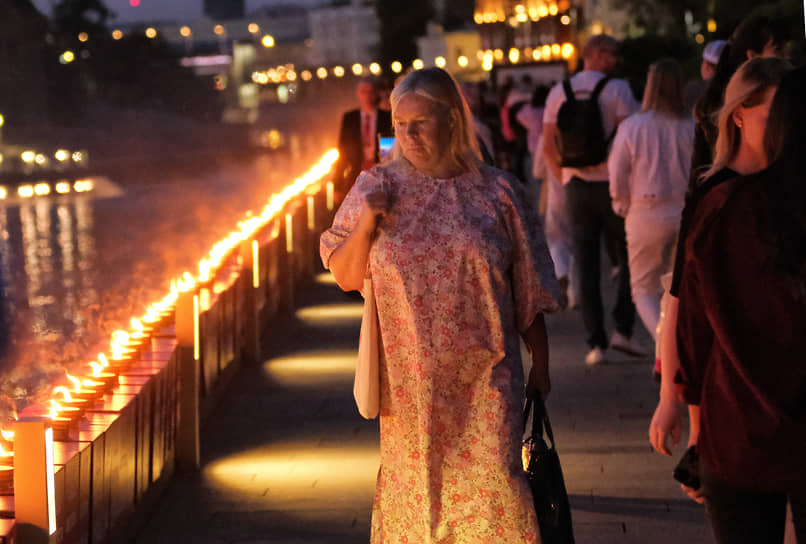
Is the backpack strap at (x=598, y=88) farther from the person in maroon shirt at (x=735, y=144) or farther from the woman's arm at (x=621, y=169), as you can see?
the person in maroon shirt at (x=735, y=144)

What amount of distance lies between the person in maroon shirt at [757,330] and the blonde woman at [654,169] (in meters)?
4.48

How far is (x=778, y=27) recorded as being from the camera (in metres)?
6.18

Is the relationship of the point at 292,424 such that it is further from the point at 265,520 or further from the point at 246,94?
the point at 246,94

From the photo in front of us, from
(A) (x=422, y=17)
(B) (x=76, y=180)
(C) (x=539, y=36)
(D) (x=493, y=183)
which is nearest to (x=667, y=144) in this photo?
(D) (x=493, y=183)

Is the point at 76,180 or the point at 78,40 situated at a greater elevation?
the point at 78,40

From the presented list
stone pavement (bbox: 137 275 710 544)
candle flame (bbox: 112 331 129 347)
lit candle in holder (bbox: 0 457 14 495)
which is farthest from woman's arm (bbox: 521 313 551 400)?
candle flame (bbox: 112 331 129 347)

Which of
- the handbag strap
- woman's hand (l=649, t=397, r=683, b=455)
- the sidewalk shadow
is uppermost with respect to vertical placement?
woman's hand (l=649, t=397, r=683, b=455)

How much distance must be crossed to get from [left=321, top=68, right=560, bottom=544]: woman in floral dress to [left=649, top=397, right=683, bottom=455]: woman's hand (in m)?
0.49

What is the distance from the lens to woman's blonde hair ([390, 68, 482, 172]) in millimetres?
3717

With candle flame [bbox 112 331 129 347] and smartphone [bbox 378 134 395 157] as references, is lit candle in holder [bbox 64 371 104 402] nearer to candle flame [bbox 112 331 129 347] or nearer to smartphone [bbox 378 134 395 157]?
candle flame [bbox 112 331 129 347]

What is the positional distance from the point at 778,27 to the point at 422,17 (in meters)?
113

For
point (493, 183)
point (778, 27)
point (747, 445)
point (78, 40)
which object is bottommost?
point (747, 445)

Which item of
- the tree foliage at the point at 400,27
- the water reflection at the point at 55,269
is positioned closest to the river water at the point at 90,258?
the water reflection at the point at 55,269

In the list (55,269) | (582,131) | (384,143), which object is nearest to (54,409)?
(582,131)
